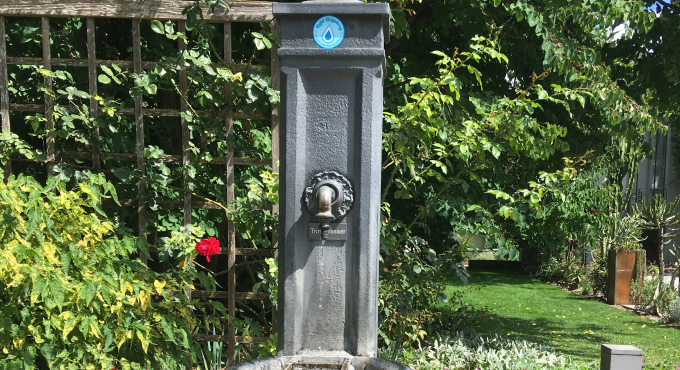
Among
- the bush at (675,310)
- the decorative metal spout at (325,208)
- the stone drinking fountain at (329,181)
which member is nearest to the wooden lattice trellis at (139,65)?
the stone drinking fountain at (329,181)

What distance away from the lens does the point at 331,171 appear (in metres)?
2.88

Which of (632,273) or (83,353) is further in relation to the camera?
(632,273)

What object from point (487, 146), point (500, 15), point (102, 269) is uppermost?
point (500, 15)

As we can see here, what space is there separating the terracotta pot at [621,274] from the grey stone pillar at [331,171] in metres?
8.23

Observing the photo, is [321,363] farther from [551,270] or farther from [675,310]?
[551,270]

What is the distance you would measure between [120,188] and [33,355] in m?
1.71

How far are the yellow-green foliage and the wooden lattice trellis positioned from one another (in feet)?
2.85

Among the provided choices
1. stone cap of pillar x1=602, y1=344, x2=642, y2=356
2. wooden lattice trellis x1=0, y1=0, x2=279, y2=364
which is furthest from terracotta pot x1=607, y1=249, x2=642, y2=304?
wooden lattice trellis x1=0, y1=0, x2=279, y2=364

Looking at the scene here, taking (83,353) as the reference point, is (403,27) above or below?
above

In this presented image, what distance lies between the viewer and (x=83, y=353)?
2947 mm

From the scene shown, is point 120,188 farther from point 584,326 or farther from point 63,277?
point 584,326

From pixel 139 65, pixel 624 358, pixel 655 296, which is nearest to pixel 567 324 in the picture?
pixel 655 296

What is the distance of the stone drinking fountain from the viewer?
280cm

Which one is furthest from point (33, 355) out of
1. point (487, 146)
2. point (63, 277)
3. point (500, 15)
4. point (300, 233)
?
point (500, 15)
